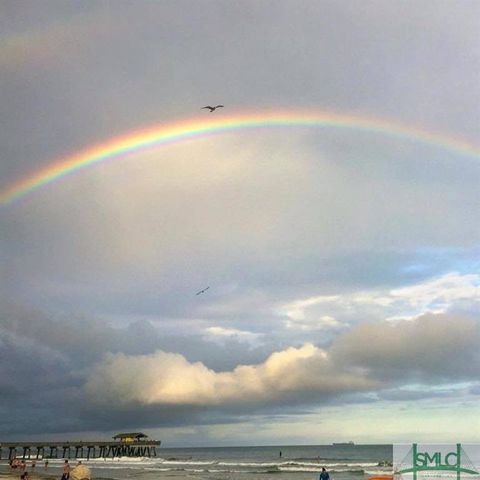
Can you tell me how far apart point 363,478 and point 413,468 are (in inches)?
1951

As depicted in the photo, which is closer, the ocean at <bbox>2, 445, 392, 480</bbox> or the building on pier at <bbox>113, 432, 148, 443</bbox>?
the ocean at <bbox>2, 445, 392, 480</bbox>

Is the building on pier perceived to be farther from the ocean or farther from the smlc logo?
the smlc logo

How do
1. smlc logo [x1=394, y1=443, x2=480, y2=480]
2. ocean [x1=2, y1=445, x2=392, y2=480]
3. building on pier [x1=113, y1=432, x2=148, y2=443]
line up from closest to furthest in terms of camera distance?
smlc logo [x1=394, y1=443, x2=480, y2=480], ocean [x1=2, y1=445, x2=392, y2=480], building on pier [x1=113, y1=432, x2=148, y2=443]

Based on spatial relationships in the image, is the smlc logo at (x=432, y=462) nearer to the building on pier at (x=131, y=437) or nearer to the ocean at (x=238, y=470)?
the ocean at (x=238, y=470)

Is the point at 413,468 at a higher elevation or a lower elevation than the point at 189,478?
higher

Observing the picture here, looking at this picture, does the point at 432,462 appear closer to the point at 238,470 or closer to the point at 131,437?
the point at 238,470

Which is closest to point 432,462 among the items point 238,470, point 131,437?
point 238,470

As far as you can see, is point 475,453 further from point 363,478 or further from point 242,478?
point 242,478

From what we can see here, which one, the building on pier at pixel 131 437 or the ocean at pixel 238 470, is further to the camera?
the building on pier at pixel 131 437

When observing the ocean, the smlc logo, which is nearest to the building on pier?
the ocean

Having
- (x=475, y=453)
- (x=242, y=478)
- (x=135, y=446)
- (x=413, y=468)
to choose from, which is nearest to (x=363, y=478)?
(x=242, y=478)

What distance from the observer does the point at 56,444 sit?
142 m

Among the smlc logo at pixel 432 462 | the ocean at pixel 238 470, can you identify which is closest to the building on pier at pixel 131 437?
the ocean at pixel 238 470

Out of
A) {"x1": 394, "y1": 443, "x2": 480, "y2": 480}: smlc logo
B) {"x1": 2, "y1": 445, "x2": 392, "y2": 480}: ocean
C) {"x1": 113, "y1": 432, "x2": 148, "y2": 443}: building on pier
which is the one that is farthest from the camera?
{"x1": 113, "y1": 432, "x2": 148, "y2": 443}: building on pier
